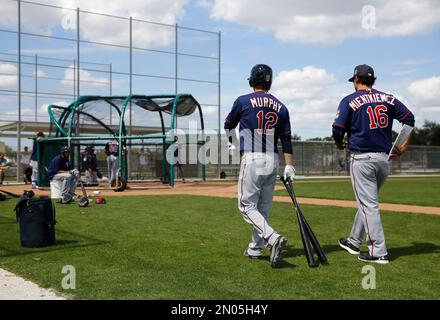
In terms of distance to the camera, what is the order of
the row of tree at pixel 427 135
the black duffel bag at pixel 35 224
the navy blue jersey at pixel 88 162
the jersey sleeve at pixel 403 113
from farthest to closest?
the row of tree at pixel 427 135, the navy blue jersey at pixel 88 162, the black duffel bag at pixel 35 224, the jersey sleeve at pixel 403 113

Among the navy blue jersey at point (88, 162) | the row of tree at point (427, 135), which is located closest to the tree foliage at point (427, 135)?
the row of tree at point (427, 135)

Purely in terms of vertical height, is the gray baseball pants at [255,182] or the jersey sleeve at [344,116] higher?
the jersey sleeve at [344,116]

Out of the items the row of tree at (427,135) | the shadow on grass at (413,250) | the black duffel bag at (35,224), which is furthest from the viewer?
the row of tree at (427,135)

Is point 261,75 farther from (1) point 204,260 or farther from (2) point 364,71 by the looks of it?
(1) point 204,260

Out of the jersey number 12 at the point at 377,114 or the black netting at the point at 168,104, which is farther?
the black netting at the point at 168,104

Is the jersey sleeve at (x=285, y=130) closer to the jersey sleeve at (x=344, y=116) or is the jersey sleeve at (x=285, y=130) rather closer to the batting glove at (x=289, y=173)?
the batting glove at (x=289, y=173)

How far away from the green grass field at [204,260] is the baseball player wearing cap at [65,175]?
2761mm

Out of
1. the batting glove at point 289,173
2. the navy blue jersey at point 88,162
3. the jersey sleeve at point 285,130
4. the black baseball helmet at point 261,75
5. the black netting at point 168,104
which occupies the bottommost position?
the navy blue jersey at point 88,162

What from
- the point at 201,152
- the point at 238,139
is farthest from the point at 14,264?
the point at 201,152

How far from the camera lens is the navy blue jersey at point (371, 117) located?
5965 mm

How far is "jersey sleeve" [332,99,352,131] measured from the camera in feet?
19.8

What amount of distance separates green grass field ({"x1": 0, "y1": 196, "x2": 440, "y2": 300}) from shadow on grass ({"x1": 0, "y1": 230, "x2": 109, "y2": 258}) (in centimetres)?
1

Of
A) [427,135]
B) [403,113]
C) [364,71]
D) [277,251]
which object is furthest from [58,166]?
[427,135]
